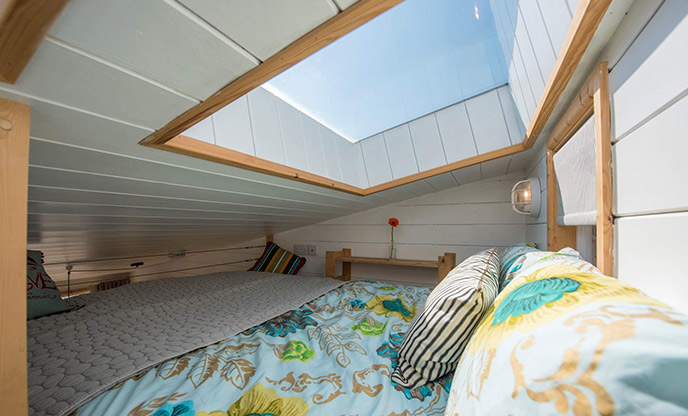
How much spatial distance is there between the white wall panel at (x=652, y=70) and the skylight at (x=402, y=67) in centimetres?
88

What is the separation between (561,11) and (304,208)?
1.96 m

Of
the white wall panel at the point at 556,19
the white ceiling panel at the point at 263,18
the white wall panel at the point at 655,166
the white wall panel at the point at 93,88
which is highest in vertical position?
the white wall panel at the point at 556,19

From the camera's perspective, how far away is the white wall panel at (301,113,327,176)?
5.52 ft

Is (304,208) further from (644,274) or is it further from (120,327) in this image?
(644,274)

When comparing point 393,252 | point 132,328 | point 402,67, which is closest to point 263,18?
point 402,67

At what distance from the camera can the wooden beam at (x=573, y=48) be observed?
57 centimetres

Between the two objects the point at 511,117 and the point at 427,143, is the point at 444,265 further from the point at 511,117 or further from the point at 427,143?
the point at 511,117

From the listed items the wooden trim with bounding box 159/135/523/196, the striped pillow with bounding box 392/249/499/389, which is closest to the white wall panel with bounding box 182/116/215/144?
the wooden trim with bounding box 159/135/523/196

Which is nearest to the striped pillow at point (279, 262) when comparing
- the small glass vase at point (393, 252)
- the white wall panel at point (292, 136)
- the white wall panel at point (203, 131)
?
the small glass vase at point (393, 252)

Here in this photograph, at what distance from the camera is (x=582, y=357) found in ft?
0.98

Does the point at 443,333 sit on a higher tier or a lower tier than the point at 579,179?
lower

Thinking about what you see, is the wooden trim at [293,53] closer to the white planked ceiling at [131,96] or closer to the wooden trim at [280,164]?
the white planked ceiling at [131,96]

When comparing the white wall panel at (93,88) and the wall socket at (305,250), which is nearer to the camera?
the white wall panel at (93,88)

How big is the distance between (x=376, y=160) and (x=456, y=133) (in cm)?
62
